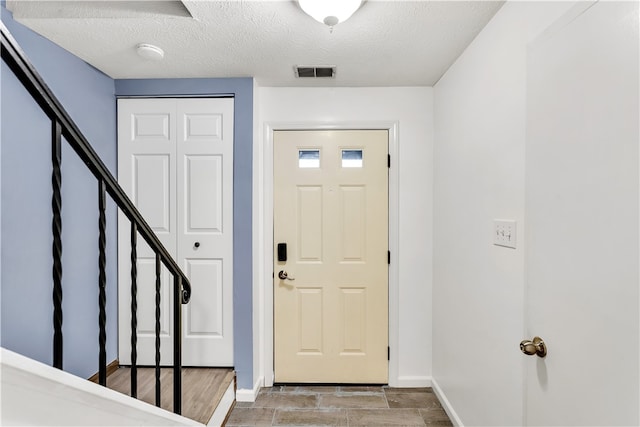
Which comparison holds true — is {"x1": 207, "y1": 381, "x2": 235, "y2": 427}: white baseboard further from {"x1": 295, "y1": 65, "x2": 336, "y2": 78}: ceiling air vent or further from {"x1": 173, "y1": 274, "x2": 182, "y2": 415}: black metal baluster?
{"x1": 295, "y1": 65, "x2": 336, "y2": 78}: ceiling air vent

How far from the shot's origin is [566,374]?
3.47ft

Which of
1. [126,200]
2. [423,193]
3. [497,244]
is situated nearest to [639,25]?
[497,244]

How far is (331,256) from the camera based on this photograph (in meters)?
2.58

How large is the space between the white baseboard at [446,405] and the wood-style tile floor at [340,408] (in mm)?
36

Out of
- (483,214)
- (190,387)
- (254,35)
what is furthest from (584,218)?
(190,387)

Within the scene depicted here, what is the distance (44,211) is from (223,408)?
159cm

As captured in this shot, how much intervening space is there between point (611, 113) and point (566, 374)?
0.81 metres

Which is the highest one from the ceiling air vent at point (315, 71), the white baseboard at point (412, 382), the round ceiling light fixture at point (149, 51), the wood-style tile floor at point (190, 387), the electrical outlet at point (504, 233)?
the ceiling air vent at point (315, 71)

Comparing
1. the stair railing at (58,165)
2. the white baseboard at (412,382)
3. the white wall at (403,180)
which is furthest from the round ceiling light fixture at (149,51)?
the white baseboard at (412,382)

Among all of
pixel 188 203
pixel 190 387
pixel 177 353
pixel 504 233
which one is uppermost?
pixel 188 203

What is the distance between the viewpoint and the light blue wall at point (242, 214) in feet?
7.83

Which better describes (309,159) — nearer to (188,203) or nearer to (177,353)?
(188,203)

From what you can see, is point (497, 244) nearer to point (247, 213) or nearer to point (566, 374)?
point (566, 374)

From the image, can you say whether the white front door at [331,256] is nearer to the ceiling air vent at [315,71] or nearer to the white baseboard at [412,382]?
the white baseboard at [412,382]
